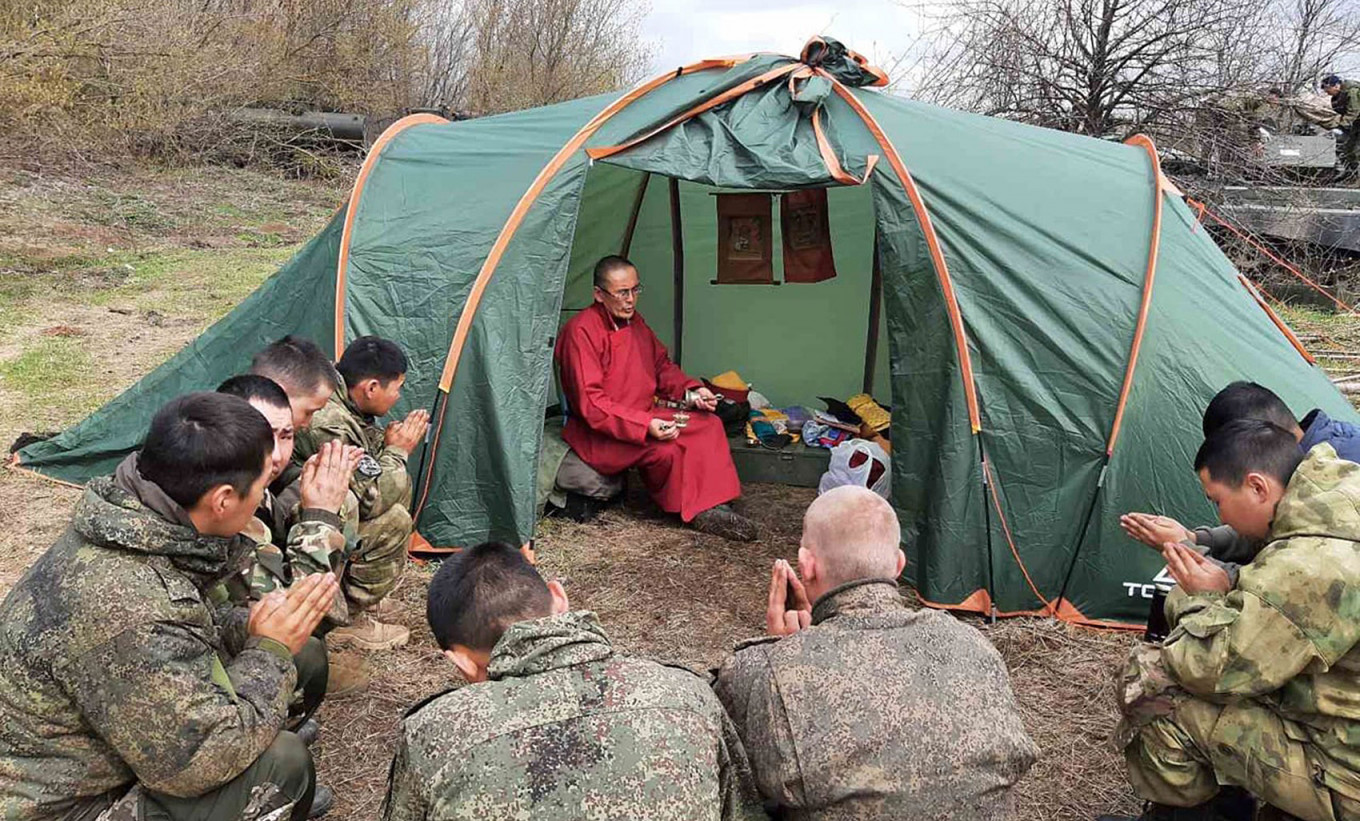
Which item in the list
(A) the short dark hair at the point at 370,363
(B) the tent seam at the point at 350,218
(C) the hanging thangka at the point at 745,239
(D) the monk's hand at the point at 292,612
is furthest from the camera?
(C) the hanging thangka at the point at 745,239

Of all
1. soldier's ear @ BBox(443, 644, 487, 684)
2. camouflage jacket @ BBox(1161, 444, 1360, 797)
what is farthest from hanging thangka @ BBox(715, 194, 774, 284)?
soldier's ear @ BBox(443, 644, 487, 684)

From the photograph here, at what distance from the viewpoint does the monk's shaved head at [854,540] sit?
2.06m

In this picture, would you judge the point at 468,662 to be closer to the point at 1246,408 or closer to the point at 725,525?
the point at 1246,408

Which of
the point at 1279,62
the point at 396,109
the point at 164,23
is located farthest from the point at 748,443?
the point at 396,109

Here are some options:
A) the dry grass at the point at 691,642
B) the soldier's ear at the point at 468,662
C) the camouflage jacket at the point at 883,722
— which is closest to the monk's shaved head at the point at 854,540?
the camouflage jacket at the point at 883,722

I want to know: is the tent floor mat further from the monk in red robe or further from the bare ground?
the monk in red robe

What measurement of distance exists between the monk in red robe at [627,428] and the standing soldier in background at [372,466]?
1.28 meters

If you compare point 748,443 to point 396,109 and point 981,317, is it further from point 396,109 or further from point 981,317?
point 396,109

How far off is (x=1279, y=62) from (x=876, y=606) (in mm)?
9567

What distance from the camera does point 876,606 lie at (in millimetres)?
1984

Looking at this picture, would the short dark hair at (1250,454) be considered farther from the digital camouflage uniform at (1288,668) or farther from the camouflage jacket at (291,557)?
the camouflage jacket at (291,557)

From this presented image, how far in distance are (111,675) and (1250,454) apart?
2504 millimetres

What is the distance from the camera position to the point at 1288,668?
85.1 inches

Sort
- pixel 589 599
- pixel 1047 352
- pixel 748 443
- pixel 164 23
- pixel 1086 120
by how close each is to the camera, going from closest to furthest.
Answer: pixel 1047 352 → pixel 589 599 → pixel 748 443 → pixel 1086 120 → pixel 164 23
